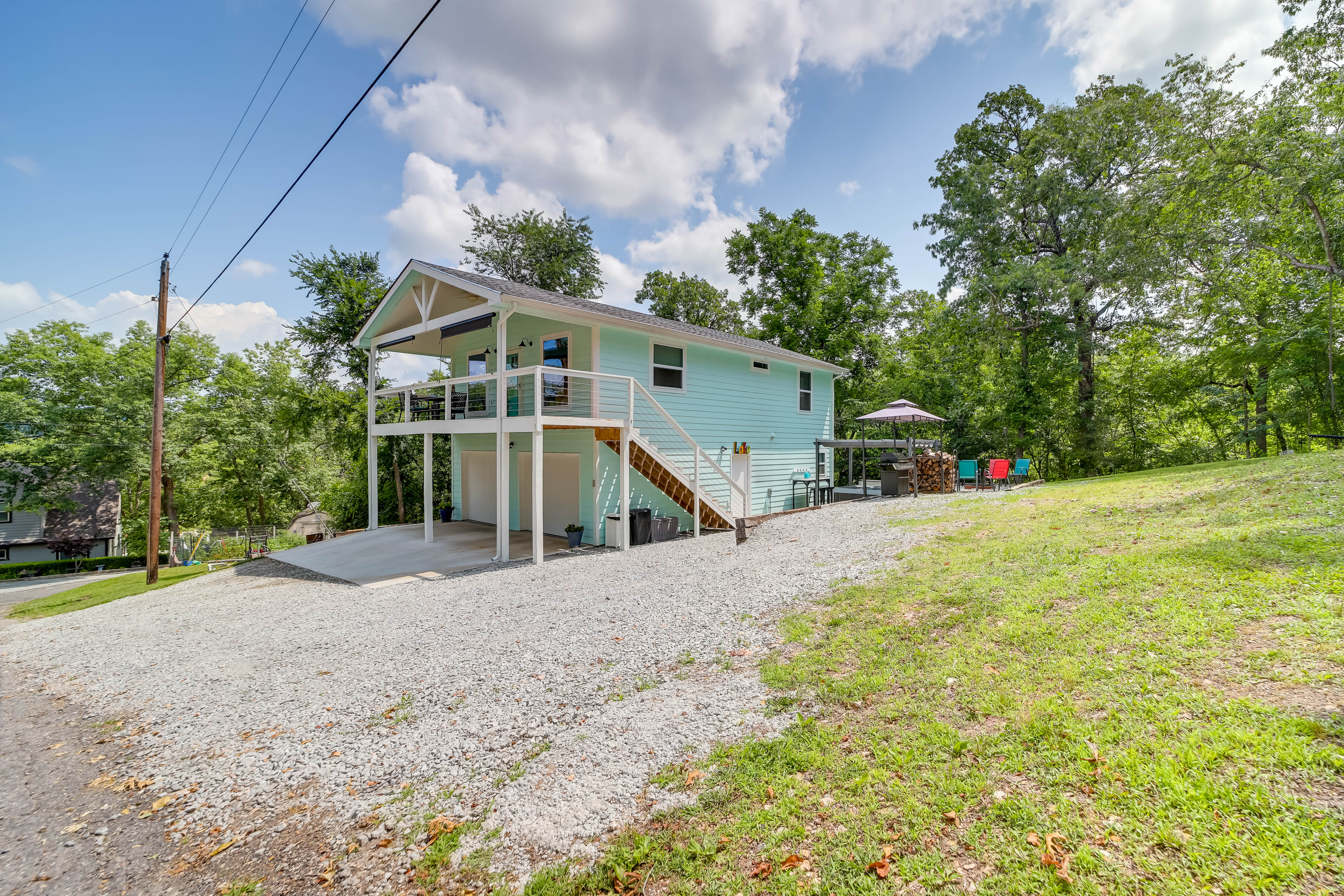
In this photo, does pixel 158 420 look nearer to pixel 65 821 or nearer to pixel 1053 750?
pixel 65 821

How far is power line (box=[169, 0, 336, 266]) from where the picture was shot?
23.9ft

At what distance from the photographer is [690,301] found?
3134 cm

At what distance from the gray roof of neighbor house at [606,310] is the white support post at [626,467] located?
2.07 meters

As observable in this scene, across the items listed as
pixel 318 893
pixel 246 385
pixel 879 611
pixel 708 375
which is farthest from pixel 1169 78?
pixel 246 385

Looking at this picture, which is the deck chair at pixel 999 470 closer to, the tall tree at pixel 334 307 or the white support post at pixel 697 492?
the white support post at pixel 697 492

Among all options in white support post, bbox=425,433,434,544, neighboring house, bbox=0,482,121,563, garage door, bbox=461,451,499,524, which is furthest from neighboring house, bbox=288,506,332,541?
white support post, bbox=425,433,434,544

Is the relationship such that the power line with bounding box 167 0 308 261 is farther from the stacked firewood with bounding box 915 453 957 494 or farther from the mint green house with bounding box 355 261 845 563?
the stacked firewood with bounding box 915 453 957 494

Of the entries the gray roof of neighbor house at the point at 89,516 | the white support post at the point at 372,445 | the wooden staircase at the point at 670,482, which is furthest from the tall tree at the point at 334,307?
the gray roof of neighbor house at the point at 89,516

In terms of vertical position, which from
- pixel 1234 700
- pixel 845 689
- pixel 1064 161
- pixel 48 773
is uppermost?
pixel 1064 161

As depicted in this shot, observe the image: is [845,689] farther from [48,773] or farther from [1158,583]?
[48,773]

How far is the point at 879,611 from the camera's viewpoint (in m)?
5.30

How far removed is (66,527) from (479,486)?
29008 mm

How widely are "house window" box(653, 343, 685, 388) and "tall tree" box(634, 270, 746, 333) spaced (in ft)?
58.4

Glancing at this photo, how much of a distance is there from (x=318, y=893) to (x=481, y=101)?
38.9 ft
